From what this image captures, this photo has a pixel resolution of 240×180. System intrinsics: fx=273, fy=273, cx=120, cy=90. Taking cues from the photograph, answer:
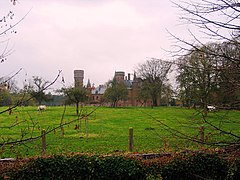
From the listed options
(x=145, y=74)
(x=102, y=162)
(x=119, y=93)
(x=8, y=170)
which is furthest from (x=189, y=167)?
(x=145, y=74)

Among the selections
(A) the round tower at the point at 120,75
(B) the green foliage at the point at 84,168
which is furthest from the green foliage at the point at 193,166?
(A) the round tower at the point at 120,75

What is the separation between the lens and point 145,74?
57375 mm

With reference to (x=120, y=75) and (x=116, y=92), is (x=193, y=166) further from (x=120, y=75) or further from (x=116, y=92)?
(x=120, y=75)

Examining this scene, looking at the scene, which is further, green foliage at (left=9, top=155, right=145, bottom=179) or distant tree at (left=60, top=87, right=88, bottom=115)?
green foliage at (left=9, top=155, right=145, bottom=179)

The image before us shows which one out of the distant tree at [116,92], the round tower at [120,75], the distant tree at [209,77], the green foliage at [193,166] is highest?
the round tower at [120,75]

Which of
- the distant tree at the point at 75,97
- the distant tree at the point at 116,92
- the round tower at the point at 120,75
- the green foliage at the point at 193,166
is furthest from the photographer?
the round tower at the point at 120,75

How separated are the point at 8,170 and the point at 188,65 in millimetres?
5994

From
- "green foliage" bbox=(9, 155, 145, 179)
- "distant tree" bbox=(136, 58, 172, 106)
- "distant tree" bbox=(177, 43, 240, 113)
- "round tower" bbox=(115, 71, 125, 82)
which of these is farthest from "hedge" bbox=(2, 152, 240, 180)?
"round tower" bbox=(115, 71, 125, 82)

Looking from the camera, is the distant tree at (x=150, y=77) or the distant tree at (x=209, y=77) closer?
the distant tree at (x=209, y=77)

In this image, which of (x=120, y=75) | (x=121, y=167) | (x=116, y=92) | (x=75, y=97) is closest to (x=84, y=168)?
(x=121, y=167)

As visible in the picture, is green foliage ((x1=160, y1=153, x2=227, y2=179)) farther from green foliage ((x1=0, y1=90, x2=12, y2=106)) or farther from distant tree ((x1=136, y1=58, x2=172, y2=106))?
distant tree ((x1=136, y1=58, x2=172, y2=106))

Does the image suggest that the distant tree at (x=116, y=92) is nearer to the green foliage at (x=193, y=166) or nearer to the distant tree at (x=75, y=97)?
the distant tree at (x=75, y=97)

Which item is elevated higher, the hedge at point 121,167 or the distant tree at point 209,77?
the distant tree at point 209,77

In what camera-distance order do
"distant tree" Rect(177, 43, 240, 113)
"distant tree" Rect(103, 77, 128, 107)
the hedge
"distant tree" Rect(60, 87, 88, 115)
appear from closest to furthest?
1. "distant tree" Rect(177, 43, 240, 113)
2. "distant tree" Rect(60, 87, 88, 115)
3. the hedge
4. "distant tree" Rect(103, 77, 128, 107)
